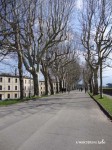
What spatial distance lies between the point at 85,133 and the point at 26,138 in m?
2.29

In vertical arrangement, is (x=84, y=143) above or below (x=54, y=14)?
below

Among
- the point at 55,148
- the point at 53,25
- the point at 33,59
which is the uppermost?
the point at 53,25

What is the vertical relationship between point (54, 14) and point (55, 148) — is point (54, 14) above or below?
above

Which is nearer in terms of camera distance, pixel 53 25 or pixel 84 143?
pixel 84 143

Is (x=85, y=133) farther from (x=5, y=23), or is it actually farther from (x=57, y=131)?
(x=5, y=23)

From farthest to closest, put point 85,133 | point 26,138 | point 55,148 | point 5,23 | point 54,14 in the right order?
point 54,14
point 5,23
point 85,133
point 26,138
point 55,148

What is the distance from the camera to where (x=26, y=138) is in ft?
33.9

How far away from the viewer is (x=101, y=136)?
1099cm

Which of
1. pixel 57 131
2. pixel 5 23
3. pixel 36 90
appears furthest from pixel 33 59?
pixel 57 131

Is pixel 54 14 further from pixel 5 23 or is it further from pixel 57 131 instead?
pixel 57 131

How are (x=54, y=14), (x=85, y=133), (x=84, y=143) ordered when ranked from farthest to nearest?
1. (x=54, y=14)
2. (x=85, y=133)
3. (x=84, y=143)

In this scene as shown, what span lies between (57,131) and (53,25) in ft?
123

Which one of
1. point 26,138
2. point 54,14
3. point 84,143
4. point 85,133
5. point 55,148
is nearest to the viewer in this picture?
point 55,148

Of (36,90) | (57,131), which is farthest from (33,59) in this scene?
(57,131)
